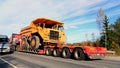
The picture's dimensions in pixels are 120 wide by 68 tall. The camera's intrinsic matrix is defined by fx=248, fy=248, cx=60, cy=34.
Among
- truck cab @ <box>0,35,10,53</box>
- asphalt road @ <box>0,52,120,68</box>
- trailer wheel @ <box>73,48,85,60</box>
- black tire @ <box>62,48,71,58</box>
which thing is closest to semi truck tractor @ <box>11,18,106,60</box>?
black tire @ <box>62,48,71,58</box>

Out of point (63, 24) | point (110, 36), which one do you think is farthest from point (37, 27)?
point (110, 36)

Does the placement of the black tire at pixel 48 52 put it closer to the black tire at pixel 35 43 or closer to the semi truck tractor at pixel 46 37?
the semi truck tractor at pixel 46 37

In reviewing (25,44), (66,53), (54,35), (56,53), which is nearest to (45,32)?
(54,35)

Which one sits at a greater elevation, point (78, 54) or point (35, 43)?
point (35, 43)

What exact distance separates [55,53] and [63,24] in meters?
4.48

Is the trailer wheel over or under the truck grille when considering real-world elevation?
under

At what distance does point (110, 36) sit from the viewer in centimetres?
5784

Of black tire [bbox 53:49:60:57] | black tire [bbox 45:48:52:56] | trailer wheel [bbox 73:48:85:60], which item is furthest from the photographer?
black tire [bbox 45:48:52:56]

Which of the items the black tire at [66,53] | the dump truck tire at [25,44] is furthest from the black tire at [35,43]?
the black tire at [66,53]

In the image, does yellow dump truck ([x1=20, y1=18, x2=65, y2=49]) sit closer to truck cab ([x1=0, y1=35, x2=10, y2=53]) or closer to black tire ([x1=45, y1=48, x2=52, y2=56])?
black tire ([x1=45, y1=48, x2=52, y2=56])

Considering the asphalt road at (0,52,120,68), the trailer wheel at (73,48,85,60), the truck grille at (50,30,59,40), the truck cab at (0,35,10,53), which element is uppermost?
the truck grille at (50,30,59,40)

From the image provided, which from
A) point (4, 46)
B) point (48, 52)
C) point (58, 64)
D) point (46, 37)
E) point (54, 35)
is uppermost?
point (54, 35)

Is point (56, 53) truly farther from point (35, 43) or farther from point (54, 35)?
point (35, 43)

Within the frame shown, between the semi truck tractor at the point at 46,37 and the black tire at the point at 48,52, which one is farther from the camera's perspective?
the black tire at the point at 48,52
